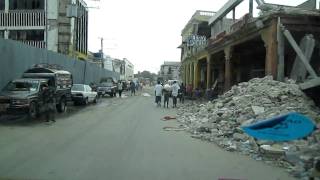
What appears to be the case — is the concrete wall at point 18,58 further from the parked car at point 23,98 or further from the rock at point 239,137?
the rock at point 239,137

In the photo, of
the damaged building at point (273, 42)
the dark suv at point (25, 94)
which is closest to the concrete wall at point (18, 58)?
the dark suv at point (25, 94)

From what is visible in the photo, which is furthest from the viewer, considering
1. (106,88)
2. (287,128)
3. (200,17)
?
(200,17)

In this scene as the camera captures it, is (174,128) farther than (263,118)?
Yes

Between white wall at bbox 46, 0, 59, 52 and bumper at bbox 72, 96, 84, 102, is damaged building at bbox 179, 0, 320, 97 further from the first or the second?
white wall at bbox 46, 0, 59, 52

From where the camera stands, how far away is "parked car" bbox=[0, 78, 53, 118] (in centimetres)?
1986

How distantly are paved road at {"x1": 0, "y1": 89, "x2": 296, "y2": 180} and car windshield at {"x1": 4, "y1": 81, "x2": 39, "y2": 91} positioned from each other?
4052mm

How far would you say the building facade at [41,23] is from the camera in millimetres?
54781

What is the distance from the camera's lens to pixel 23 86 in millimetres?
21453

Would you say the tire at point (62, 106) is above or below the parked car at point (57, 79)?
below

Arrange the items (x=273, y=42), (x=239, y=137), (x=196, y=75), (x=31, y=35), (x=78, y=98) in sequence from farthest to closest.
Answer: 1. (x=196, y=75)
2. (x=31, y=35)
3. (x=78, y=98)
4. (x=273, y=42)
5. (x=239, y=137)

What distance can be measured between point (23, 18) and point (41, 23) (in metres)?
2.09

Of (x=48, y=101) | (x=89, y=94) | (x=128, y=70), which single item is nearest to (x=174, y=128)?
(x=48, y=101)

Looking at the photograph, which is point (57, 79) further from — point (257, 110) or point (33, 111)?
point (257, 110)

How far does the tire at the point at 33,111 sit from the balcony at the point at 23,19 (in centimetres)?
3546
